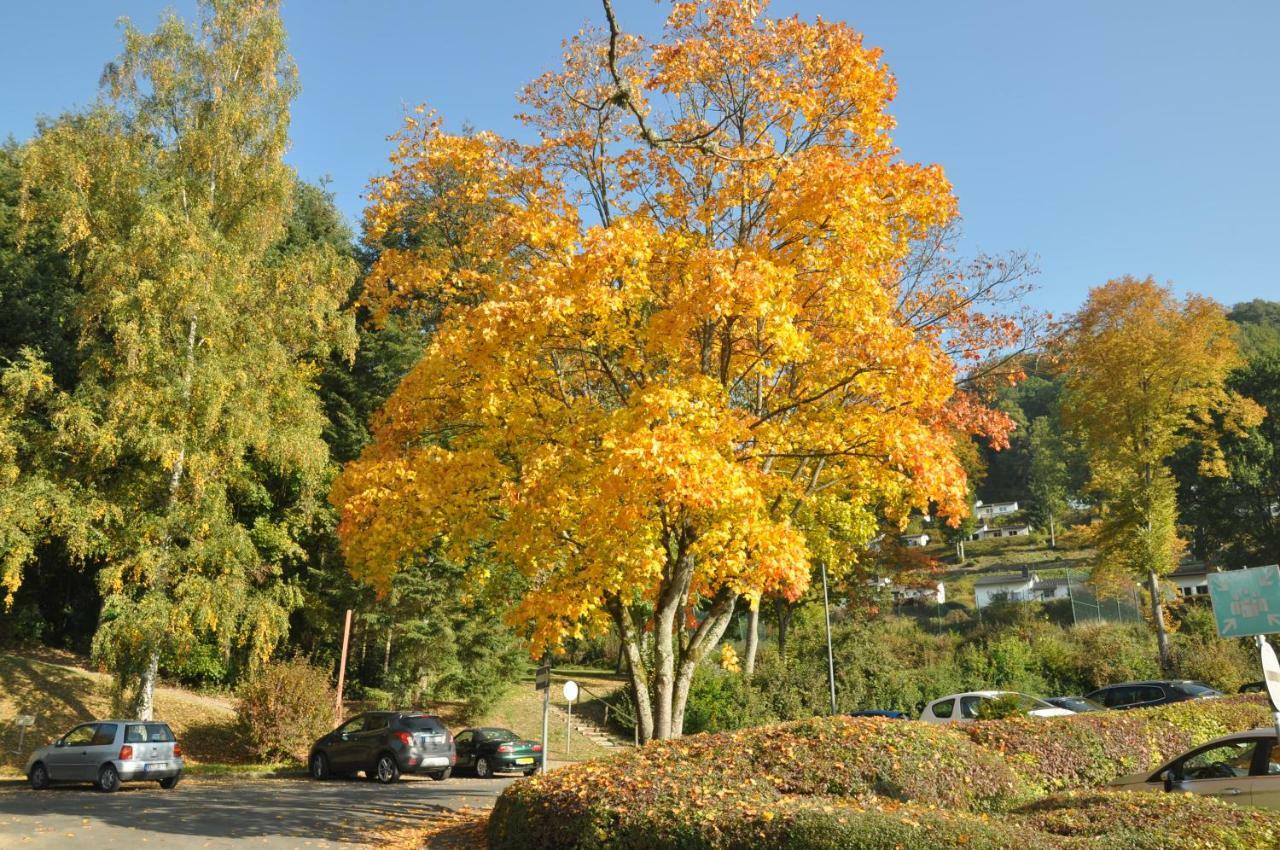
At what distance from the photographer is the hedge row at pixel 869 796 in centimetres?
660

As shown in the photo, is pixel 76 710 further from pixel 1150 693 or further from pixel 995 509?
pixel 995 509

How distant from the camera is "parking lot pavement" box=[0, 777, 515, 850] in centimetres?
1074

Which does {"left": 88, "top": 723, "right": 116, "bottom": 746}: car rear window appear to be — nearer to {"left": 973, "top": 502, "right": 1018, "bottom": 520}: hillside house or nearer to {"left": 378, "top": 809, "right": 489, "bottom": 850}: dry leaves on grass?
{"left": 378, "top": 809, "right": 489, "bottom": 850}: dry leaves on grass

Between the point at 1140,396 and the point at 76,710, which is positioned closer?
the point at 76,710

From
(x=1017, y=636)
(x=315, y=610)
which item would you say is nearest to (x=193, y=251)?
(x=315, y=610)

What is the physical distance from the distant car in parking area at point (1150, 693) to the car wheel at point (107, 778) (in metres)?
22.7

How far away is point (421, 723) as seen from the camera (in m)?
Answer: 20.0

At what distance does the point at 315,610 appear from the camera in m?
29.0

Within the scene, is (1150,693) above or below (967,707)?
above

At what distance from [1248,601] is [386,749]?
16.4 m

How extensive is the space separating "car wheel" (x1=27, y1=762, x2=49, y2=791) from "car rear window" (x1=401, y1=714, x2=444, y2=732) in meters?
6.88

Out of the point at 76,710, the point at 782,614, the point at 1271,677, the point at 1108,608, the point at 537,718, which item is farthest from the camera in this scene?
the point at 782,614

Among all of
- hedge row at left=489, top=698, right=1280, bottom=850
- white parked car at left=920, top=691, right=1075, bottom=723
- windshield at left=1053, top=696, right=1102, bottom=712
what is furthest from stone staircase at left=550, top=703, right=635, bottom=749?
hedge row at left=489, top=698, right=1280, bottom=850

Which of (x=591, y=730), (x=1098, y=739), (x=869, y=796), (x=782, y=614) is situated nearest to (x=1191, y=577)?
(x=782, y=614)
